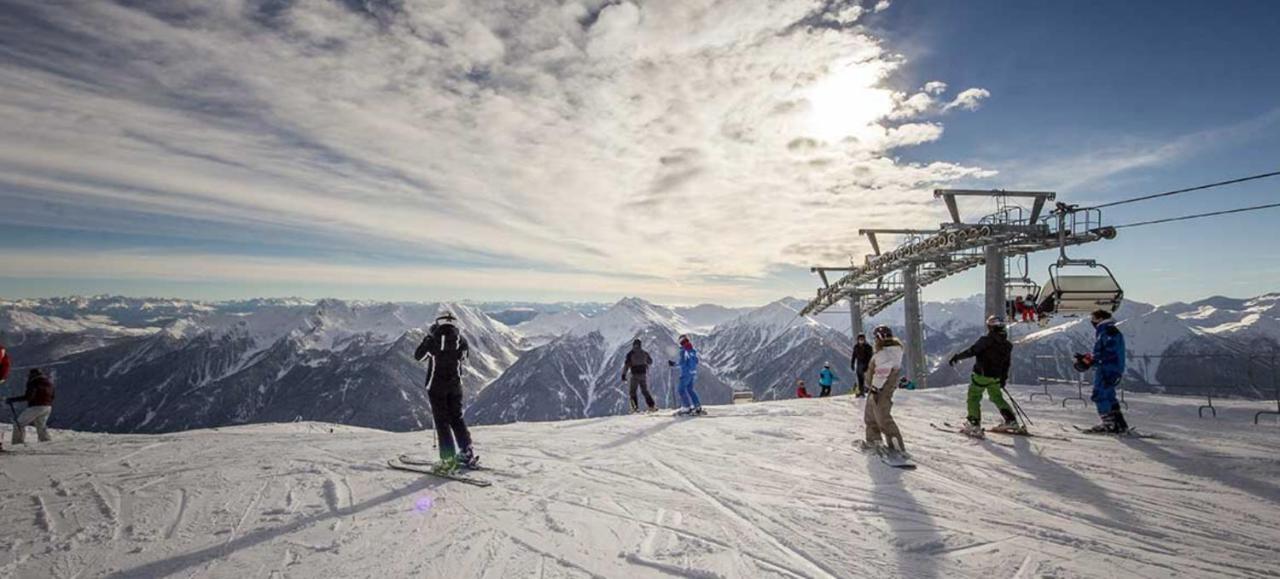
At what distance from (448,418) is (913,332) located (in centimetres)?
2623

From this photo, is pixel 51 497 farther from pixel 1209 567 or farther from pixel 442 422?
pixel 1209 567

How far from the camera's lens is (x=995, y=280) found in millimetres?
20312

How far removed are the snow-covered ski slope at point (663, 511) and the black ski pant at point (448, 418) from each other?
0.68 m

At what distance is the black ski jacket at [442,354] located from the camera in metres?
8.85

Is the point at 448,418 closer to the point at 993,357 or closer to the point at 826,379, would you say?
the point at 993,357

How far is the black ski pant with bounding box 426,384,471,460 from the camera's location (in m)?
8.71

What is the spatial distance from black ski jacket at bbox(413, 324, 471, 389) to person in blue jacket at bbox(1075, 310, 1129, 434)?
12.9 m

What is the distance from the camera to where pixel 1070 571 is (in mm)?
5066

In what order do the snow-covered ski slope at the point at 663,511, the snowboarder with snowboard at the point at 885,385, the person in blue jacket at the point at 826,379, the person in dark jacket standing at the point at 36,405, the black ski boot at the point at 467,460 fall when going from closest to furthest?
the snow-covered ski slope at the point at 663,511 < the black ski boot at the point at 467,460 < the snowboarder with snowboard at the point at 885,385 < the person in dark jacket standing at the point at 36,405 < the person in blue jacket at the point at 826,379

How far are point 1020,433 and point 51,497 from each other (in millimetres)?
16790

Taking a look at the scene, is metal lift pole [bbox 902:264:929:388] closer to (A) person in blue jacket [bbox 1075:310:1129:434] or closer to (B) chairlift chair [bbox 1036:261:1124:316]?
(B) chairlift chair [bbox 1036:261:1124:316]

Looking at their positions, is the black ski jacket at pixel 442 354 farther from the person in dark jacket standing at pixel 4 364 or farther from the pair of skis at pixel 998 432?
the pair of skis at pixel 998 432

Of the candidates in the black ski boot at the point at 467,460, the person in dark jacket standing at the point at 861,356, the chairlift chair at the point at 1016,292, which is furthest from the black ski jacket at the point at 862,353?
the black ski boot at the point at 467,460

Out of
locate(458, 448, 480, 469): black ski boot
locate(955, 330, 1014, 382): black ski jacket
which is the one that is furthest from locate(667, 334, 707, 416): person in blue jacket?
locate(458, 448, 480, 469): black ski boot
